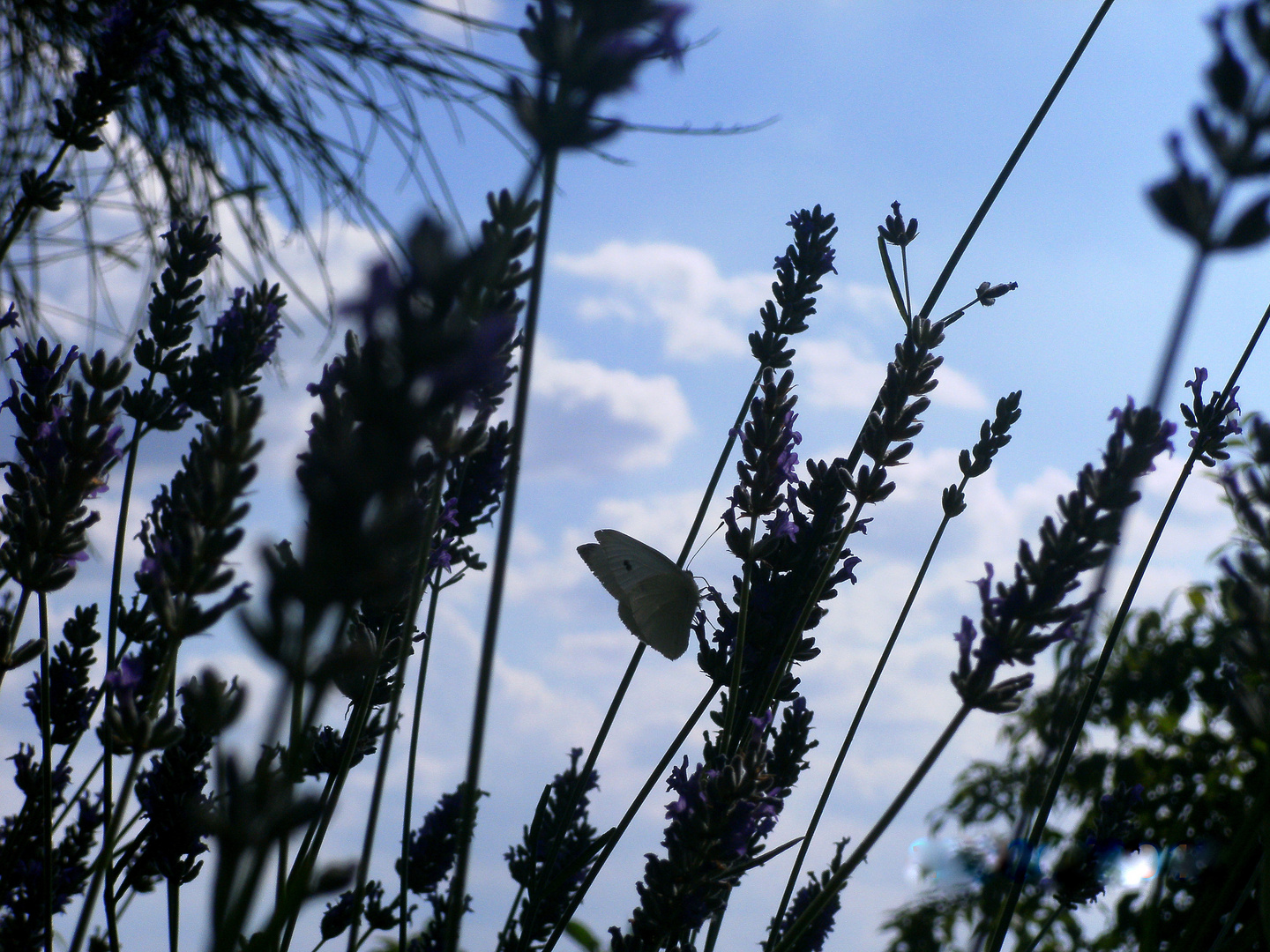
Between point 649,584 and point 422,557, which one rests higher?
point 649,584

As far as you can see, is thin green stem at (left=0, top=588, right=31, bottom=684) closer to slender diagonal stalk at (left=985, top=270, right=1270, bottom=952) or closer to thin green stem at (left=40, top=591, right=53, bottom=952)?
thin green stem at (left=40, top=591, right=53, bottom=952)

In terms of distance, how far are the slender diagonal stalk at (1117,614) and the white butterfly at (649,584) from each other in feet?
4.23

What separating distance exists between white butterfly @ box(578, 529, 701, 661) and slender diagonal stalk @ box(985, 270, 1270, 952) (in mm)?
1290

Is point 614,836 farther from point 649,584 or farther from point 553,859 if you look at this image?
point 649,584

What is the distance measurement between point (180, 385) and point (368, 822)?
79 cm

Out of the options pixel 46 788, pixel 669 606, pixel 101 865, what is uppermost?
pixel 669 606

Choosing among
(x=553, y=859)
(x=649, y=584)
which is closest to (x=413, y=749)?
(x=553, y=859)

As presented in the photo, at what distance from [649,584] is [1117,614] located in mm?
1474

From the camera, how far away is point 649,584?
251cm

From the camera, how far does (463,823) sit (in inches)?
24.2

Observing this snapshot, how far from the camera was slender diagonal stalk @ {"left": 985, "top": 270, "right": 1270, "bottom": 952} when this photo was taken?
1.90ft

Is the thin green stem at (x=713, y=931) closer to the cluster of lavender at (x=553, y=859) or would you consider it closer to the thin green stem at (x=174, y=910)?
the cluster of lavender at (x=553, y=859)

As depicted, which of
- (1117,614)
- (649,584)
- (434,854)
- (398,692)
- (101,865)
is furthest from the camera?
(649,584)

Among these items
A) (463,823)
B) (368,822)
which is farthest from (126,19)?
(463,823)
